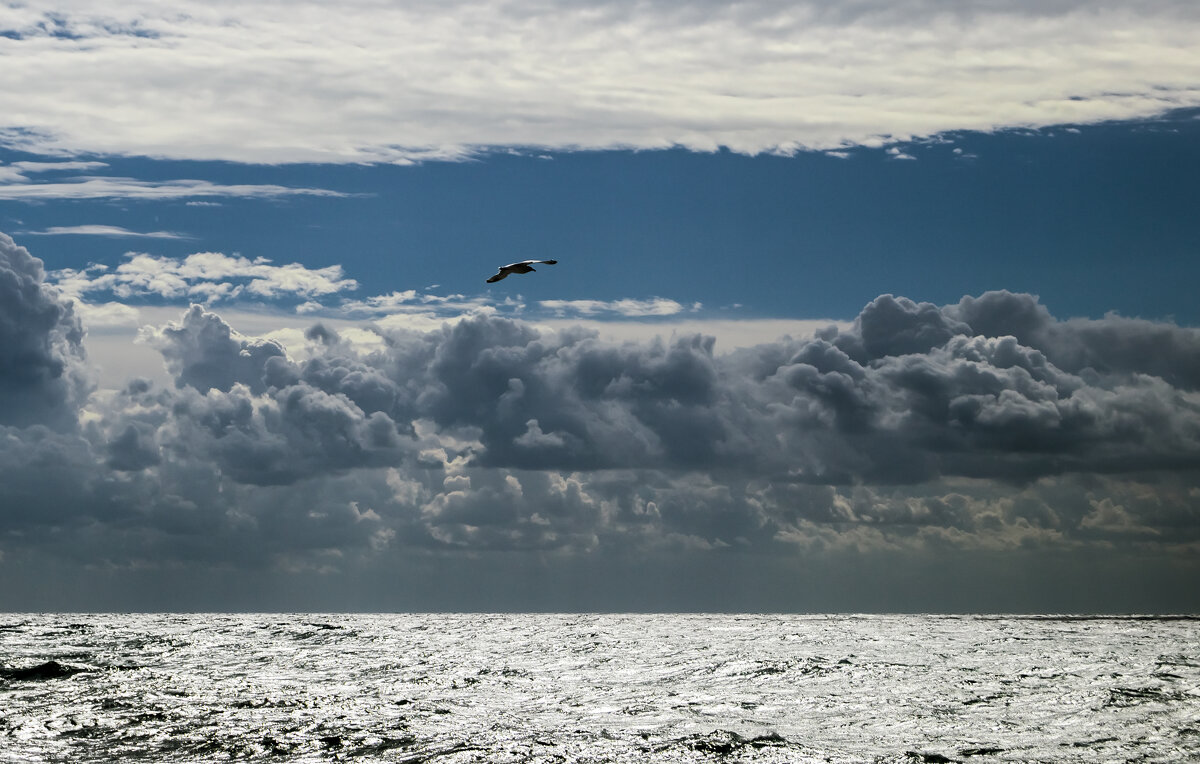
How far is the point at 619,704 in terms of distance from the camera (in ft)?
197

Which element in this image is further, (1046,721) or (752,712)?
(752,712)

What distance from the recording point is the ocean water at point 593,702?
45.5 m

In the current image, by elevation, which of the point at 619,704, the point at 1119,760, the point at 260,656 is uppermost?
the point at 1119,760

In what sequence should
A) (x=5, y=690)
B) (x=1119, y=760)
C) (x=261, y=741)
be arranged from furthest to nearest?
(x=5, y=690), (x=261, y=741), (x=1119, y=760)

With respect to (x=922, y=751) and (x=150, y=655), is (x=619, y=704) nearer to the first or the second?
(x=922, y=751)

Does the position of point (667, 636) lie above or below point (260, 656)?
below

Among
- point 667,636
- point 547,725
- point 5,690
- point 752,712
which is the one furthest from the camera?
point 667,636

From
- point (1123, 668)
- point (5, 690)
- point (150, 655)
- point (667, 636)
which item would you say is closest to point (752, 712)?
point (1123, 668)

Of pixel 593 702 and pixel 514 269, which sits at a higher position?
pixel 514 269

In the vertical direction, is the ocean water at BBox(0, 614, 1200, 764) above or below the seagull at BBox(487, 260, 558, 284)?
below

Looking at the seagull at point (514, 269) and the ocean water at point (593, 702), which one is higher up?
the seagull at point (514, 269)

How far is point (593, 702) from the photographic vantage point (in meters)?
61.1

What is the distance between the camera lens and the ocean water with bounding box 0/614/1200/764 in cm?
4547

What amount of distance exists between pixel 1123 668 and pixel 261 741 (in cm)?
5922
